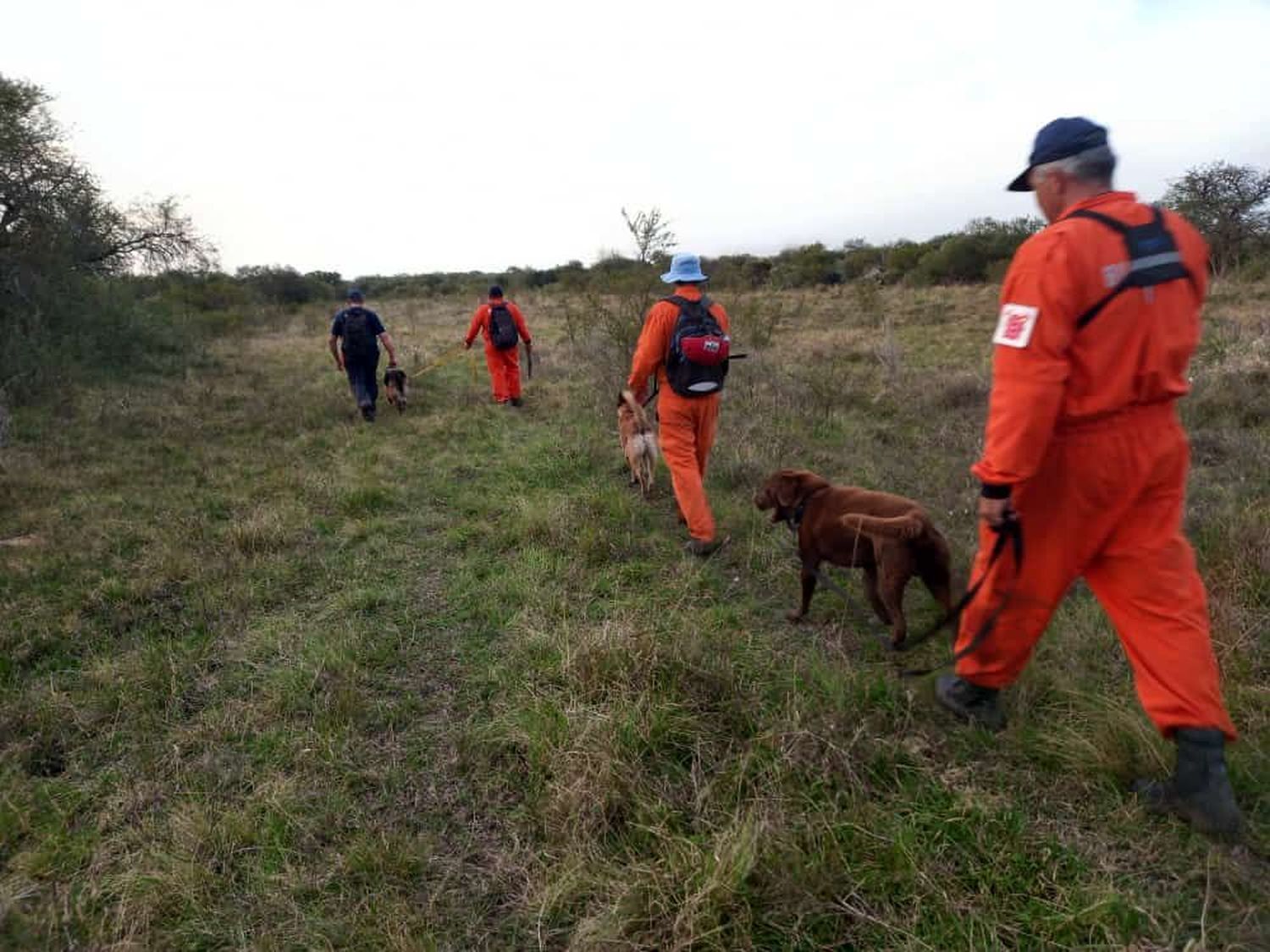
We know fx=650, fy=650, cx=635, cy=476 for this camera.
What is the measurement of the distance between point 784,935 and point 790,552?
2.72m

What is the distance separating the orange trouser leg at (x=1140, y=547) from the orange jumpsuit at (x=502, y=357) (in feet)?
25.8

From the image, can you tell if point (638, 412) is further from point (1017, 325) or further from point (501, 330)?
point (501, 330)

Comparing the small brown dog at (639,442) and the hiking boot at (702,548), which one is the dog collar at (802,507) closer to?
the hiking boot at (702,548)

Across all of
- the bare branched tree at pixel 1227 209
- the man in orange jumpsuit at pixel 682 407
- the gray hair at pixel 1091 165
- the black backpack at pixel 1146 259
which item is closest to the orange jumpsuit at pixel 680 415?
the man in orange jumpsuit at pixel 682 407

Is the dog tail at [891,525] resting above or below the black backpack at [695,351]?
below

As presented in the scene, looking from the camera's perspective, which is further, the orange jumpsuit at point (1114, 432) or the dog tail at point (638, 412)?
the dog tail at point (638, 412)

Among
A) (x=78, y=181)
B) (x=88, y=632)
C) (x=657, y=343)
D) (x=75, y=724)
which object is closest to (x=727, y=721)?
(x=657, y=343)

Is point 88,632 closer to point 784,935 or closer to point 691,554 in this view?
point 691,554

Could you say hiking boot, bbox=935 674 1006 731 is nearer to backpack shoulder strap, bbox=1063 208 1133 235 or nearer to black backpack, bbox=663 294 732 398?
backpack shoulder strap, bbox=1063 208 1133 235

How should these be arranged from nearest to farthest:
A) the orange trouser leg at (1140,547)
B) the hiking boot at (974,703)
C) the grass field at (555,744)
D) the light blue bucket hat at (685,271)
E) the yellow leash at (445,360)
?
the grass field at (555,744)
the orange trouser leg at (1140,547)
the hiking boot at (974,703)
the light blue bucket hat at (685,271)
the yellow leash at (445,360)

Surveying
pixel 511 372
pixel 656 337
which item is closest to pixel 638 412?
pixel 656 337

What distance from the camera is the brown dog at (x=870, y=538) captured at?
9.66ft

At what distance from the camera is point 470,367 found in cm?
1334

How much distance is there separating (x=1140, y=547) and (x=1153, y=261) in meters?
0.86
